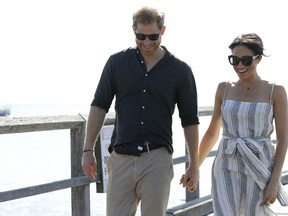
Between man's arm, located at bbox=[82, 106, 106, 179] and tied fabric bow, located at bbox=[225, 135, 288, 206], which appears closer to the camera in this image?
man's arm, located at bbox=[82, 106, 106, 179]

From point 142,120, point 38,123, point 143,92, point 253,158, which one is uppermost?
point 143,92

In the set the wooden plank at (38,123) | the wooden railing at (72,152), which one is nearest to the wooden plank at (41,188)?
the wooden railing at (72,152)

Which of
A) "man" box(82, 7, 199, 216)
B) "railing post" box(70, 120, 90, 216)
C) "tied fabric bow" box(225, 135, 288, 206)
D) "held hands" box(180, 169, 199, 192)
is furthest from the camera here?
"railing post" box(70, 120, 90, 216)

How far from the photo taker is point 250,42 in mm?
4957

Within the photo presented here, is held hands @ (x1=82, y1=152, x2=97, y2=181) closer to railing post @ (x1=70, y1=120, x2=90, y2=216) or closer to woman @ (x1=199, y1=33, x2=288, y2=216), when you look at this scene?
woman @ (x1=199, y1=33, x2=288, y2=216)

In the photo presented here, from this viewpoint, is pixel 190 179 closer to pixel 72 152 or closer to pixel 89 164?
Result: pixel 89 164

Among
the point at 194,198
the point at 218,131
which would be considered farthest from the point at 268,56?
the point at 194,198

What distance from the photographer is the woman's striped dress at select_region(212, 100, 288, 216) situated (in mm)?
4872

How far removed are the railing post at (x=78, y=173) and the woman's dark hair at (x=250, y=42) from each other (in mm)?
1228

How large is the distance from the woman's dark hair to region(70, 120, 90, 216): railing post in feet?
4.03

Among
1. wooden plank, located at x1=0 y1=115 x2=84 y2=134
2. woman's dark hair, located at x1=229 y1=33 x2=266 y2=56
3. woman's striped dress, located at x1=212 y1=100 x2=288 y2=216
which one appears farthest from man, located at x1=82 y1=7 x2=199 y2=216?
wooden plank, located at x1=0 y1=115 x2=84 y2=134

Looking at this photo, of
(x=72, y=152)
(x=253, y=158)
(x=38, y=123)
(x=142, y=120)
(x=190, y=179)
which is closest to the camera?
(x=142, y=120)

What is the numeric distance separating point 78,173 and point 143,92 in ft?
4.37

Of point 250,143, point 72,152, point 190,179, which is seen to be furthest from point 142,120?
point 72,152
